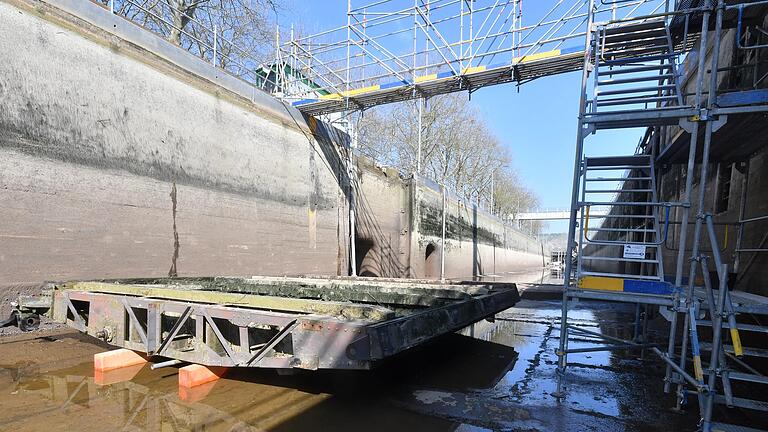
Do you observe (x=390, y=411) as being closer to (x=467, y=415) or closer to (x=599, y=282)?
(x=467, y=415)

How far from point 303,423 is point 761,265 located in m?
5.23

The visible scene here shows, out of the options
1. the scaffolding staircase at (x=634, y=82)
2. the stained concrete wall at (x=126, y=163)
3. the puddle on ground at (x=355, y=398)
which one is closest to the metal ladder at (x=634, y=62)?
the scaffolding staircase at (x=634, y=82)

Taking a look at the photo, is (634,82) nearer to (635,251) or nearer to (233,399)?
(635,251)

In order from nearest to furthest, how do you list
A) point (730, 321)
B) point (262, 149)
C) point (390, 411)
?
point (730, 321) → point (390, 411) → point (262, 149)

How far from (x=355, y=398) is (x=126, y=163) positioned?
6374 mm

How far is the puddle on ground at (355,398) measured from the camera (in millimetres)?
3383

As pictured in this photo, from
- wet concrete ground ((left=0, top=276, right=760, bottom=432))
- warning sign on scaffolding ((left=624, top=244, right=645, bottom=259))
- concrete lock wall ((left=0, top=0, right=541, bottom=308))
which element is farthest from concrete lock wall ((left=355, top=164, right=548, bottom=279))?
warning sign on scaffolding ((left=624, top=244, right=645, bottom=259))

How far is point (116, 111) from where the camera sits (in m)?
7.54

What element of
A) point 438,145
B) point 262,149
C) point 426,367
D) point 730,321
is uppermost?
point 438,145

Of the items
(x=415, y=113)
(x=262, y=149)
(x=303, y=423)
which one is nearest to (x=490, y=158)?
(x=415, y=113)

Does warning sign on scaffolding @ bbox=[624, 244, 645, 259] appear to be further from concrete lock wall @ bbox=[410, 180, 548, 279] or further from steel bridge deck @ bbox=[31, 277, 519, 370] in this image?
concrete lock wall @ bbox=[410, 180, 548, 279]

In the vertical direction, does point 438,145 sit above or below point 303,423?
above

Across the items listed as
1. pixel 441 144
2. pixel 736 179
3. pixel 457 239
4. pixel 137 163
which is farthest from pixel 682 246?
pixel 441 144

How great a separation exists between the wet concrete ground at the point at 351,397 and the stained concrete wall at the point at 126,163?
1.79 meters
